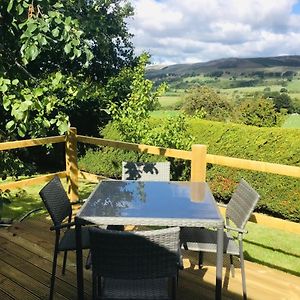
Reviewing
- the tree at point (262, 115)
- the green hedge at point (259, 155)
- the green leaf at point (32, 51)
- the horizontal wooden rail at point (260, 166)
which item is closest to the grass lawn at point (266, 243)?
the green hedge at point (259, 155)

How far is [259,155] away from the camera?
23.0 feet

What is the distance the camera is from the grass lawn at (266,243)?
4.34 m

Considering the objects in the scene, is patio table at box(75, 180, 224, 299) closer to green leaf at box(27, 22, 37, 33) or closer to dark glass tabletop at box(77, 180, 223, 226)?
dark glass tabletop at box(77, 180, 223, 226)

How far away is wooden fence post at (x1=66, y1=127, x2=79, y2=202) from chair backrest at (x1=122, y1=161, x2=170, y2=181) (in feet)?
5.88

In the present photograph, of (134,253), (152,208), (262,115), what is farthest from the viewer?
(262,115)

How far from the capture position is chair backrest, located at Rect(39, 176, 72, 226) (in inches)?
106

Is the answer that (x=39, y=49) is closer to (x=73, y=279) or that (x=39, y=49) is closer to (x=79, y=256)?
(x=79, y=256)

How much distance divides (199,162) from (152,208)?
59.1 inches

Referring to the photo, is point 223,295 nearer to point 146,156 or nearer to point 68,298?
point 68,298

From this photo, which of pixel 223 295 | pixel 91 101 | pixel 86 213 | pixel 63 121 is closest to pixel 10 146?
pixel 63 121

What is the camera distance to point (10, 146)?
430 centimetres

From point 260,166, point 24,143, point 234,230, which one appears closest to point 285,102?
point 260,166

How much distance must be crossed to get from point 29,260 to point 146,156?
206 inches

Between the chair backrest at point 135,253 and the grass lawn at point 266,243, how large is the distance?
198 centimetres
